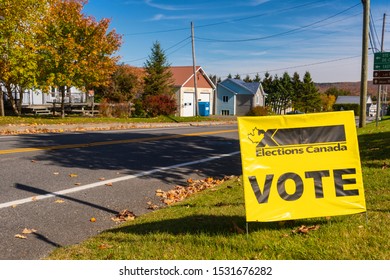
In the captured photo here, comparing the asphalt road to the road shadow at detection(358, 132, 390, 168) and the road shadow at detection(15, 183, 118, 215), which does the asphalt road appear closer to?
the road shadow at detection(15, 183, 118, 215)

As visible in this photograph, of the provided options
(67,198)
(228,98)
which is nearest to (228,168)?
(67,198)

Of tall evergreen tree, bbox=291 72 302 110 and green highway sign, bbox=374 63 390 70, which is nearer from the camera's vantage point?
green highway sign, bbox=374 63 390 70

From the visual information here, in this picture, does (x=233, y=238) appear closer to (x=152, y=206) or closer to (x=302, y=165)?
(x=302, y=165)

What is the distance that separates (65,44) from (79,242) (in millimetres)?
19941

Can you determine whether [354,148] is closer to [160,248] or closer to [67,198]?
[160,248]

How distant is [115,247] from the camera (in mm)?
4199

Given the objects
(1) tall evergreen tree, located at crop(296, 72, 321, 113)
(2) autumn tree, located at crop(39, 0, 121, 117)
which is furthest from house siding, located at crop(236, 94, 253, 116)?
(2) autumn tree, located at crop(39, 0, 121, 117)

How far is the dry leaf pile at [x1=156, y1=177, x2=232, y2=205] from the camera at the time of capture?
6.74m

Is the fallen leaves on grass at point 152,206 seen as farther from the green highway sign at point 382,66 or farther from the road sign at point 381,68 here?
the green highway sign at point 382,66

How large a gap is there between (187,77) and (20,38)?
3252 cm

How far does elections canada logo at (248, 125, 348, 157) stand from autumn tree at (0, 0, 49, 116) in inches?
764

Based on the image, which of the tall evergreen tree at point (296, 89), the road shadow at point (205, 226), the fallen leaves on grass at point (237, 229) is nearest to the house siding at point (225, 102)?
the tall evergreen tree at point (296, 89)

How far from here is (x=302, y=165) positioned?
4.17 metres

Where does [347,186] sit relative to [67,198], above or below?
above
